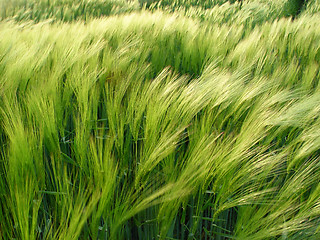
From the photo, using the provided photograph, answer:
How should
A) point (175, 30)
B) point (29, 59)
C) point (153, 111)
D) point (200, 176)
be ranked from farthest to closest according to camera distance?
1. point (175, 30)
2. point (29, 59)
3. point (153, 111)
4. point (200, 176)

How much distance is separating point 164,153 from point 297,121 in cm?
39

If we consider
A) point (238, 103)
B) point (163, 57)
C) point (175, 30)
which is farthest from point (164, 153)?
point (175, 30)

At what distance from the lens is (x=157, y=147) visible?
0.55 meters

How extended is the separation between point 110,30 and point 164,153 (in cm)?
125

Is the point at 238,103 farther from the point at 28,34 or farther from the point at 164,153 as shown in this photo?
the point at 28,34

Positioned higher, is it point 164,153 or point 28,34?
point 28,34

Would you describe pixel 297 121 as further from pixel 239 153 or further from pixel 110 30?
pixel 110 30

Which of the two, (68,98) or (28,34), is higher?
(28,34)

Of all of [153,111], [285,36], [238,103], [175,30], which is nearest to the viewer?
[153,111]

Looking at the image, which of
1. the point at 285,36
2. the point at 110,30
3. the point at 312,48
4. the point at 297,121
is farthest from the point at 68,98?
the point at 285,36

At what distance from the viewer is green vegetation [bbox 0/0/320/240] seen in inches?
19.5

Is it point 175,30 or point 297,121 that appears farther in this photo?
point 175,30

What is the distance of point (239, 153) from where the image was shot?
56 cm

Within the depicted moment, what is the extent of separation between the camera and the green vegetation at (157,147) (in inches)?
19.5
